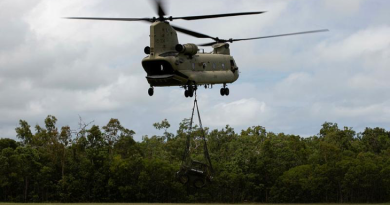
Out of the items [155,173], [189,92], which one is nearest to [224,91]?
[189,92]

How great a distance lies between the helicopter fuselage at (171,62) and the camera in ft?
132

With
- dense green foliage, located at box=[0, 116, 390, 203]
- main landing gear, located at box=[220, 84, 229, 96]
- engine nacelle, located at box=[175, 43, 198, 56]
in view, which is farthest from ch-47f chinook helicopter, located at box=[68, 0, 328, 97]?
dense green foliage, located at box=[0, 116, 390, 203]

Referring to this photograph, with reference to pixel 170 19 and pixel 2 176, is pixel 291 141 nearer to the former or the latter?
pixel 2 176

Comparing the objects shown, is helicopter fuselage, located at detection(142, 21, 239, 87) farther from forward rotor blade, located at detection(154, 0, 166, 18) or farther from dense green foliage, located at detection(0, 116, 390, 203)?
dense green foliage, located at detection(0, 116, 390, 203)

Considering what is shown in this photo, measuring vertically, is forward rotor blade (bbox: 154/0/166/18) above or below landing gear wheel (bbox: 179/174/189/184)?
above

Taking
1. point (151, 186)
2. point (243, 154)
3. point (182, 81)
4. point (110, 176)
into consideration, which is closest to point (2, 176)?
point (110, 176)

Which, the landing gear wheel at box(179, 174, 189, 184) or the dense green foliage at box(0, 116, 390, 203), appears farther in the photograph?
the dense green foliage at box(0, 116, 390, 203)

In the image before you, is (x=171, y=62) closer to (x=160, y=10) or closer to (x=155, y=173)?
(x=160, y=10)

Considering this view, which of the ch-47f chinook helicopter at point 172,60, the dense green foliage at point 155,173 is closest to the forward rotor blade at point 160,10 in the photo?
the ch-47f chinook helicopter at point 172,60

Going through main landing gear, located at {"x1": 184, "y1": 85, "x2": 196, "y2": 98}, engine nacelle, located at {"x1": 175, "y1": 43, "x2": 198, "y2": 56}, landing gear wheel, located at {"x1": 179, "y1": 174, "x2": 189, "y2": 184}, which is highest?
engine nacelle, located at {"x1": 175, "y1": 43, "x2": 198, "y2": 56}

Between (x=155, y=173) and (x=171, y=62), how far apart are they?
6568 cm

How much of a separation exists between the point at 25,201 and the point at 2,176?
5.32 meters

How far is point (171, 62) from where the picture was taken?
40312 mm

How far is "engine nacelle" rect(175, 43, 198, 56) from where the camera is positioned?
41281 mm
